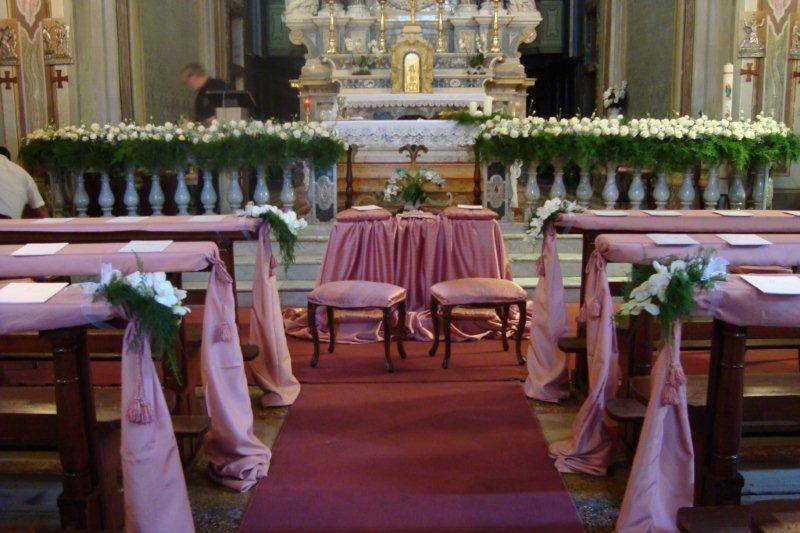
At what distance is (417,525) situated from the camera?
314cm

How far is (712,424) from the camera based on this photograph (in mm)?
2855

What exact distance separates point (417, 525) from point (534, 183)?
490 cm

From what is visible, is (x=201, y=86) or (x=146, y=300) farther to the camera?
(x=201, y=86)

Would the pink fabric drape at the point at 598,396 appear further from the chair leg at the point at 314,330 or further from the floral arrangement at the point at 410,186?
the floral arrangement at the point at 410,186

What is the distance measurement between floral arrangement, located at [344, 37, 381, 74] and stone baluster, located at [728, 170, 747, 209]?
6205mm

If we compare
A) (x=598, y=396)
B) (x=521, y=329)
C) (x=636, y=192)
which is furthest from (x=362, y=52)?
(x=598, y=396)

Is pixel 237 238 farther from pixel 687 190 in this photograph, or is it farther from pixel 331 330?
pixel 687 190

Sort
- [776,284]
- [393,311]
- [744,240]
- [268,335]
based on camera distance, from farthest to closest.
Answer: [393,311], [268,335], [744,240], [776,284]

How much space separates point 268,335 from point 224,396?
910 mm

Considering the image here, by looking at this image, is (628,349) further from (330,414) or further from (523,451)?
(330,414)

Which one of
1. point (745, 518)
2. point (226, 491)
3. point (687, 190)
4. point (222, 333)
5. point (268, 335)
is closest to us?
point (745, 518)

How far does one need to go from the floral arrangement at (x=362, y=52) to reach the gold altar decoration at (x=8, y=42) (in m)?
4.72

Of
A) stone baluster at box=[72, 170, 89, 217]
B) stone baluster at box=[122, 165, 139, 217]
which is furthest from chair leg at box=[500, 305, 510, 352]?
stone baluster at box=[72, 170, 89, 217]

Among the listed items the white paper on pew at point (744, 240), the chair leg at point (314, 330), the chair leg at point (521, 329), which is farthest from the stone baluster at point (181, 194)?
the white paper on pew at point (744, 240)
